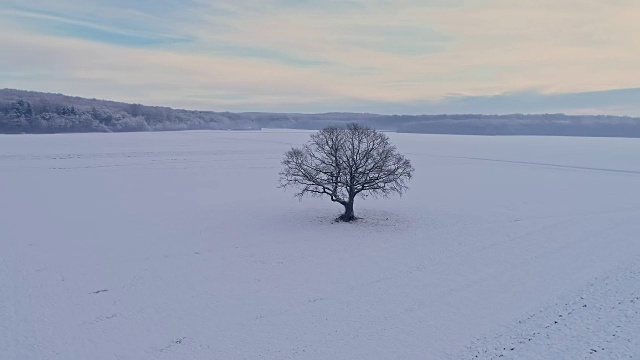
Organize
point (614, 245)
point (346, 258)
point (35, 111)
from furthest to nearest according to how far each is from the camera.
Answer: point (35, 111)
point (614, 245)
point (346, 258)

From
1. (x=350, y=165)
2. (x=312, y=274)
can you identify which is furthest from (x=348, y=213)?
(x=312, y=274)

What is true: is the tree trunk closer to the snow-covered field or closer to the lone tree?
the lone tree

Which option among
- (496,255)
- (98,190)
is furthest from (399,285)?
(98,190)

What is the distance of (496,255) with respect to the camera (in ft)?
71.9

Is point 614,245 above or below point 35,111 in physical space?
below

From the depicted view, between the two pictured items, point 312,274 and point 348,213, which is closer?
point 312,274

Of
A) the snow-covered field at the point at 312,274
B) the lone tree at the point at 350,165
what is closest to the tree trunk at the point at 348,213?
the lone tree at the point at 350,165

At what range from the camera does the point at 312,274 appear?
63.7 feet

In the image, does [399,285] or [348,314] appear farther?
[399,285]

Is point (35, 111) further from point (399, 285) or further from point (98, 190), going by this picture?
point (399, 285)

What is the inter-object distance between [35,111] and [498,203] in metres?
102

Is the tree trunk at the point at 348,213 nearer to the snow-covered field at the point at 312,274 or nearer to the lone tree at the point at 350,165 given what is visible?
the lone tree at the point at 350,165

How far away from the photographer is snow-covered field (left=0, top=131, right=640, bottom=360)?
13664 mm

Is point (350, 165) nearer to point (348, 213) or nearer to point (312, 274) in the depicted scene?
point (348, 213)
